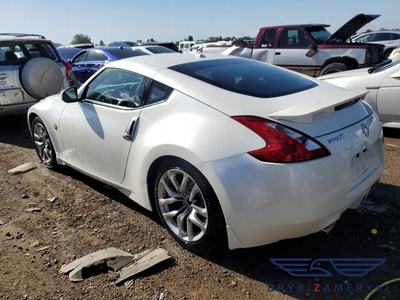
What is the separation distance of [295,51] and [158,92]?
8436 mm

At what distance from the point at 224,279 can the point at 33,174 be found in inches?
123

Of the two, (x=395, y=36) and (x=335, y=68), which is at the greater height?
→ (x=395, y=36)

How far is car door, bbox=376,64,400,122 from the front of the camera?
5.35m

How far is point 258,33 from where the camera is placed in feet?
36.8

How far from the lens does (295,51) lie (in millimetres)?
10469

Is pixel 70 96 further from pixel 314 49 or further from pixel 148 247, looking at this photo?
pixel 314 49

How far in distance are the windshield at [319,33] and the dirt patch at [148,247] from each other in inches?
285

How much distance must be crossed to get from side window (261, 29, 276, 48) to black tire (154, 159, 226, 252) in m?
9.05

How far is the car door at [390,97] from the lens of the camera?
535cm

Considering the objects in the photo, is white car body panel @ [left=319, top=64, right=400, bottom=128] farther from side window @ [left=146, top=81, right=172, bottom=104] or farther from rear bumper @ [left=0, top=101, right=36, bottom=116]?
rear bumper @ [left=0, top=101, right=36, bottom=116]

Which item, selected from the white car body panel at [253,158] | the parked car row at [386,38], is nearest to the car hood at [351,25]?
the parked car row at [386,38]

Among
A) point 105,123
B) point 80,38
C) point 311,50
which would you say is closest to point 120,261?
point 105,123

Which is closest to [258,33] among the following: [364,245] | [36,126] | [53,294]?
[36,126]

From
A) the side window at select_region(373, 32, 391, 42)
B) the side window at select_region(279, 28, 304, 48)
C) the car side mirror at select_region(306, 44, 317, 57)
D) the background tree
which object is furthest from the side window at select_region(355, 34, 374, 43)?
the background tree
